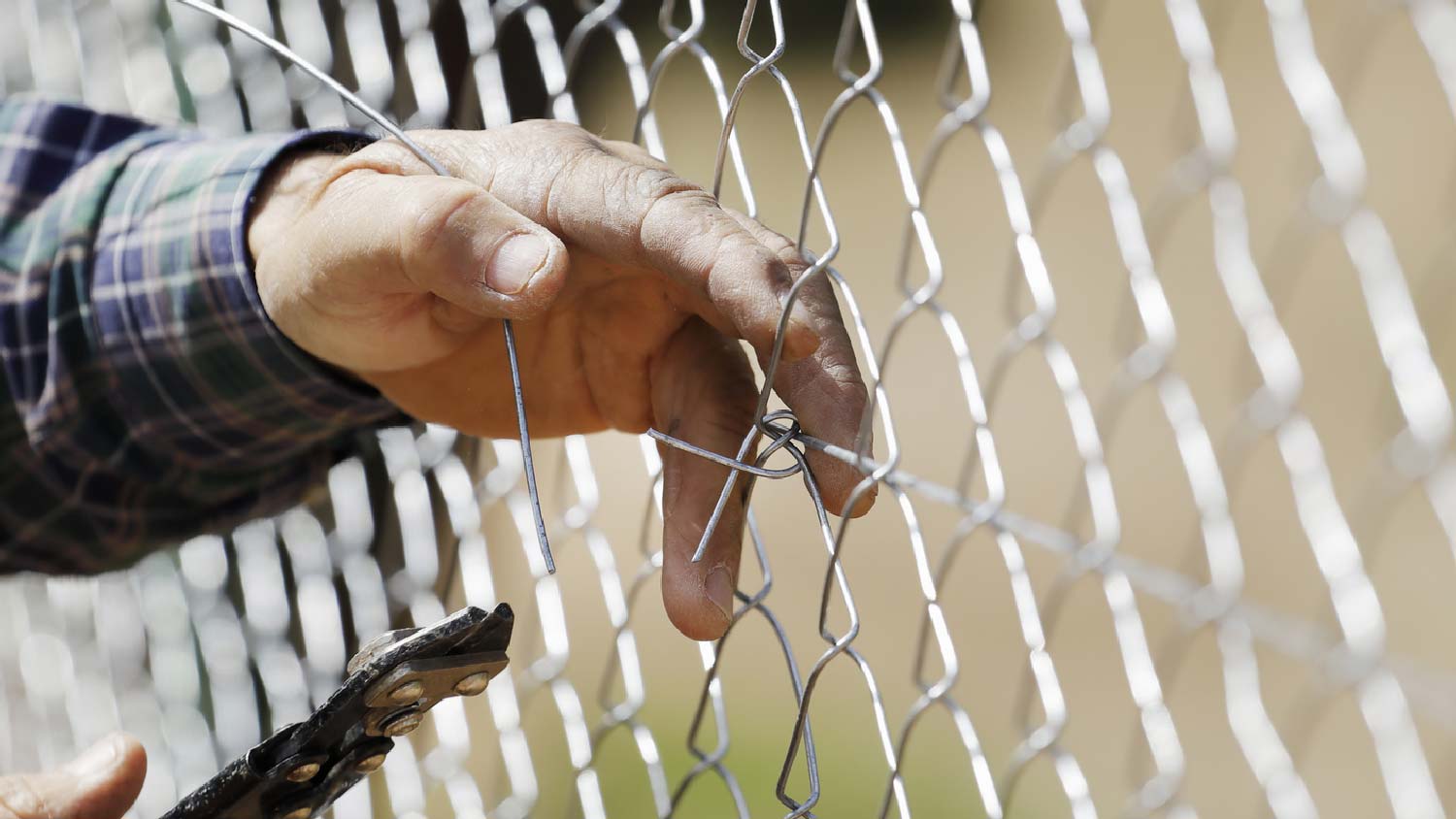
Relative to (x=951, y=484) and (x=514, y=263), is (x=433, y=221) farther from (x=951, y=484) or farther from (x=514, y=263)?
(x=951, y=484)

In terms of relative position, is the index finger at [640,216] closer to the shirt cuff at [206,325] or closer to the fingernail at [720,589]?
the fingernail at [720,589]

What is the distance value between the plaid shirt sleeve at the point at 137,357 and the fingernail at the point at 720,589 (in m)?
0.42

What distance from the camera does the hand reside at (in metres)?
0.68

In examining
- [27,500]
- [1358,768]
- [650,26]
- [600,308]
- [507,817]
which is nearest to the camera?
[600,308]

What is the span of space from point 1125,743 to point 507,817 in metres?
1.55

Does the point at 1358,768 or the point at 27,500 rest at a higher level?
the point at 27,500

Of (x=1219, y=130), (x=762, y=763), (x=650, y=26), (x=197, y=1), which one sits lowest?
(x=762, y=763)

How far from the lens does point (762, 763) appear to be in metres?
2.49

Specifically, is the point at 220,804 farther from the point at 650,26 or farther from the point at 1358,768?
the point at 650,26

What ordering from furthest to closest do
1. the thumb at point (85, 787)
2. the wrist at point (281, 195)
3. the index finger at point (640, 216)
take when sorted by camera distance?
the wrist at point (281, 195) → the thumb at point (85, 787) → the index finger at point (640, 216)

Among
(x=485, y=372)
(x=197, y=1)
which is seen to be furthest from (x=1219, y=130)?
(x=197, y=1)

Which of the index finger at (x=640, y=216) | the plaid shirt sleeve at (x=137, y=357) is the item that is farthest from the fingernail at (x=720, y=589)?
the plaid shirt sleeve at (x=137, y=357)

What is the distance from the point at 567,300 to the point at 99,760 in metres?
0.45

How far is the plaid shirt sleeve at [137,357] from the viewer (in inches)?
40.4
